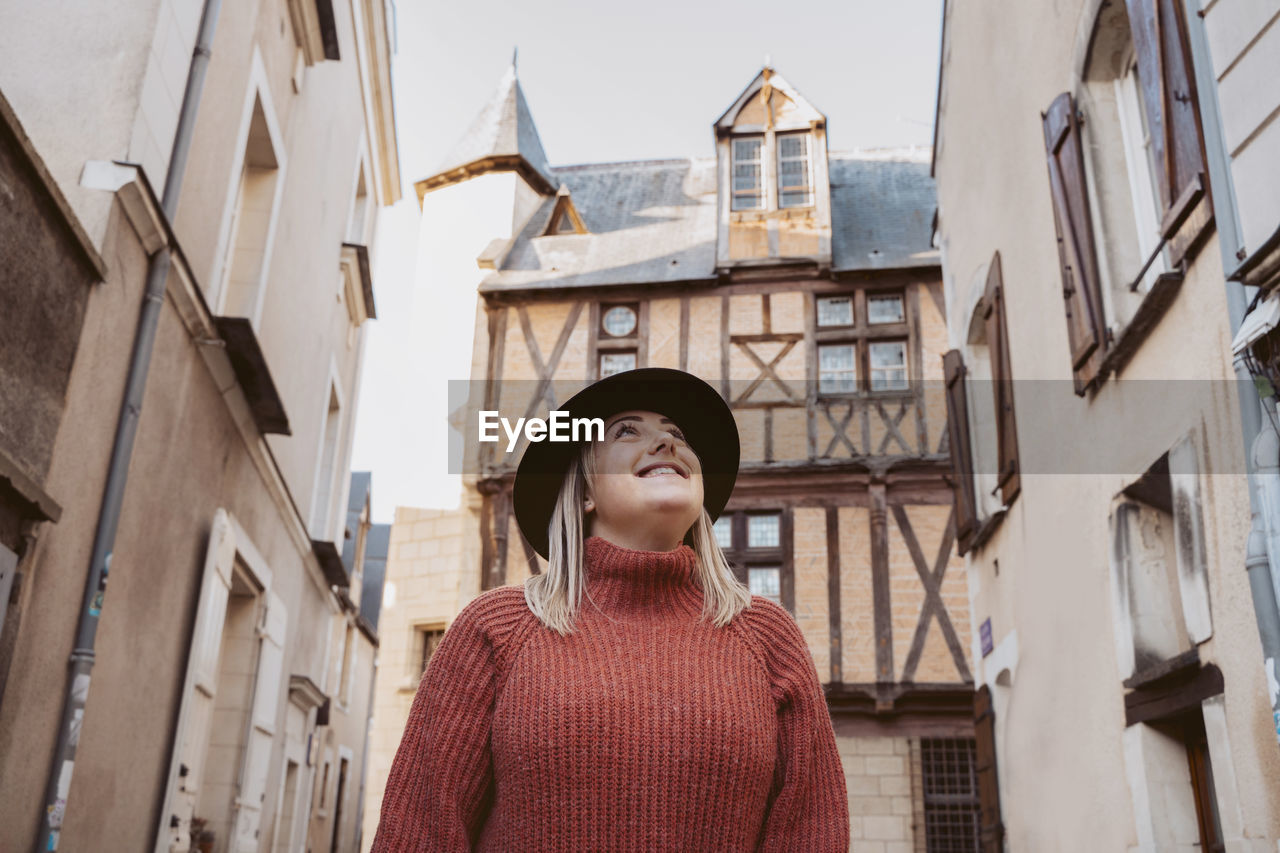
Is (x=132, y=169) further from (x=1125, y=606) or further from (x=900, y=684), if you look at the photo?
(x=900, y=684)

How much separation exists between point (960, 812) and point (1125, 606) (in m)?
8.09

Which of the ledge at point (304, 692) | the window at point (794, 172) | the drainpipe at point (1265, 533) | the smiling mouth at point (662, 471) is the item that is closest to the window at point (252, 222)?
the ledge at point (304, 692)

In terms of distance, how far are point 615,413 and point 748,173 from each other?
13849 mm

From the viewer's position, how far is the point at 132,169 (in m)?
4.33

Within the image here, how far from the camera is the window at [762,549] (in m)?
12.9

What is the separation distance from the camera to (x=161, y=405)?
17.5 feet

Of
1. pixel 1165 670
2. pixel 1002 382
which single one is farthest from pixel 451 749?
pixel 1002 382

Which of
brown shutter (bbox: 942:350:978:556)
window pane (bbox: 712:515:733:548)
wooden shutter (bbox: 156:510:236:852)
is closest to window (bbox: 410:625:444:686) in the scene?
window pane (bbox: 712:515:733:548)

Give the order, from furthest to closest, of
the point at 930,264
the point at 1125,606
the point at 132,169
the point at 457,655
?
the point at 930,264 < the point at 1125,606 < the point at 132,169 < the point at 457,655

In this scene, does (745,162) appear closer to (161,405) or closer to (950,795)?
(950,795)

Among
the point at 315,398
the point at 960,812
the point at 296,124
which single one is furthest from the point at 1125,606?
the point at 960,812

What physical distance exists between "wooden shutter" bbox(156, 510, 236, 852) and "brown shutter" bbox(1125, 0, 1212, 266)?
5.25 meters

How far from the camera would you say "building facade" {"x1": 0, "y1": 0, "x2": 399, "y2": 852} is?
3.81 meters

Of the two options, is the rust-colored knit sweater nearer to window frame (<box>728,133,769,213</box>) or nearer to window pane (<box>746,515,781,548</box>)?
window pane (<box>746,515,781,548</box>)
